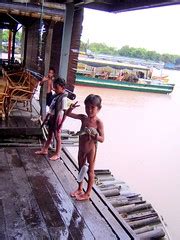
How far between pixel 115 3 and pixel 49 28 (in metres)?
1.35

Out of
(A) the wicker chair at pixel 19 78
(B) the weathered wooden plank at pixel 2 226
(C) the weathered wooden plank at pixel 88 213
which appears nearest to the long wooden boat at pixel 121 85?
(A) the wicker chair at pixel 19 78

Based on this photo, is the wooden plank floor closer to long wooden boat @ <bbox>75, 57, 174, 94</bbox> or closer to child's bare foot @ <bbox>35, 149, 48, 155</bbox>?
child's bare foot @ <bbox>35, 149, 48, 155</bbox>

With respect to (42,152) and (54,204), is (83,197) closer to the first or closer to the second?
(54,204)

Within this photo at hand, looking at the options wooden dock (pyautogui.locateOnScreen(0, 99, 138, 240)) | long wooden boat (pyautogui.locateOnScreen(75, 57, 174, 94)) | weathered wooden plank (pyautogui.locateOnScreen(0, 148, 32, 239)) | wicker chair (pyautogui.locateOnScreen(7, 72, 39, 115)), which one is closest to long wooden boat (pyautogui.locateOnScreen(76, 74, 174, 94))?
long wooden boat (pyautogui.locateOnScreen(75, 57, 174, 94))

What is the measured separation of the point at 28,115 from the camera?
5.53 metres

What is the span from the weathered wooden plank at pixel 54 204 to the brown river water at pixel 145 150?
14.3 ft

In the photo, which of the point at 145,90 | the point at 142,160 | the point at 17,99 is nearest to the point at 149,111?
the point at 145,90

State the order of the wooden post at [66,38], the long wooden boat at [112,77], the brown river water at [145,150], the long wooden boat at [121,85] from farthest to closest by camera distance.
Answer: the long wooden boat at [112,77]
the long wooden boat at [121,85]
the brown river water at [145,150]
the wooden post at [66,38]

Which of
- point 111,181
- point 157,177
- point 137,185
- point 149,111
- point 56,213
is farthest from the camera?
point 149,111

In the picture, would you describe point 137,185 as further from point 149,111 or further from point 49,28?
point 149,111

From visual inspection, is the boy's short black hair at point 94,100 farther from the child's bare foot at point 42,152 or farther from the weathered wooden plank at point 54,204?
the child's bare foot at point 42,152

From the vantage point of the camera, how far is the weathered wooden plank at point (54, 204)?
251 centimetres

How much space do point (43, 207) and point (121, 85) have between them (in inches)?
1014

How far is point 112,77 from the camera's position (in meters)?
28.7
